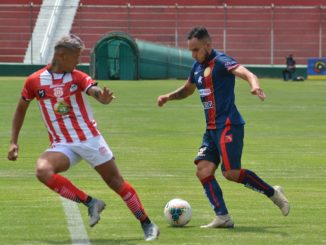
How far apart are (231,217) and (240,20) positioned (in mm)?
50702

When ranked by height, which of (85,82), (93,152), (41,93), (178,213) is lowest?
(178,213)

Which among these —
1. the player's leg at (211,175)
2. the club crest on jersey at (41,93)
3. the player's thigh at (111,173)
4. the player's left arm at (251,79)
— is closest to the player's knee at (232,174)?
the player's leg at (211,175)

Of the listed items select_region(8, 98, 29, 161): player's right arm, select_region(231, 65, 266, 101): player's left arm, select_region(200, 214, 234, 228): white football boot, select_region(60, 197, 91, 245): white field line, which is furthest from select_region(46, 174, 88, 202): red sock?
select_region(231, 65, 266, 101): player's left arm

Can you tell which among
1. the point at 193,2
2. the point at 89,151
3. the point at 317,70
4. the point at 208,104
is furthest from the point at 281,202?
the point at 193,2

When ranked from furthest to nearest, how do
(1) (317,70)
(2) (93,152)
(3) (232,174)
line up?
(1) (317,70)
(3) (232,174)
(2) (93,152)

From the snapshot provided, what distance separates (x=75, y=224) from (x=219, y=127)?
1.71 meters

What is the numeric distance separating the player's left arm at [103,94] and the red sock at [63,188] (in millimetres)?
818

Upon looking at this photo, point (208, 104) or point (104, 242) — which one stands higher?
point (208, 104)

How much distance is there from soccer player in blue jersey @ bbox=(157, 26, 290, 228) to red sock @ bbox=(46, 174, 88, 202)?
1473mm

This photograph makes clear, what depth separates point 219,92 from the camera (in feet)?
33.9

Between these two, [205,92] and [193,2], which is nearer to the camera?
[205,92]

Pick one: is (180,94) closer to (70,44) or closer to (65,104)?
(65,104)

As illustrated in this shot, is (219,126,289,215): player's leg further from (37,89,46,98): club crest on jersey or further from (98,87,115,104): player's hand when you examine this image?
(37,89,46,98): club crest on jersey

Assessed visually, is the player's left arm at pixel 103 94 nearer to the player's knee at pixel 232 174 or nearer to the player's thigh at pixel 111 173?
the player's thigh at pixel 111 173
